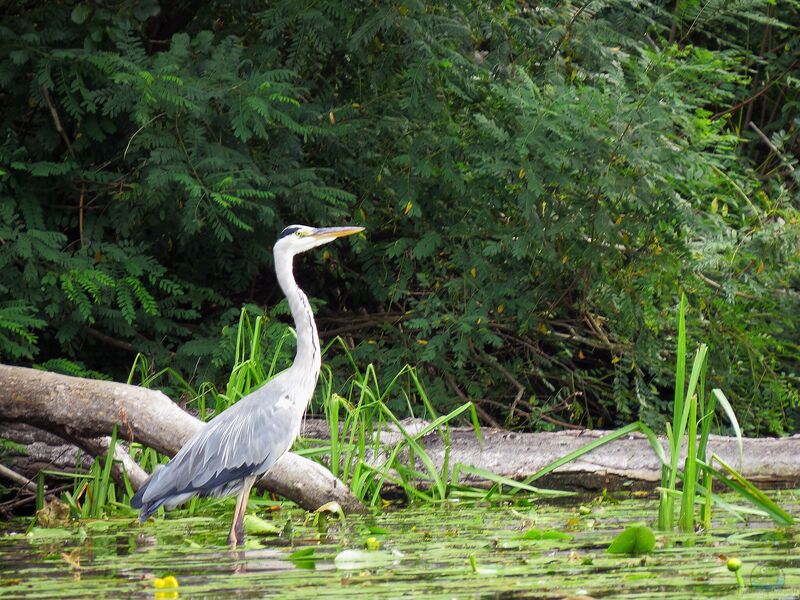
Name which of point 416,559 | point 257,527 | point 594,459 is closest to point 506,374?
point 594,459

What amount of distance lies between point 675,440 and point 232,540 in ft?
5.44

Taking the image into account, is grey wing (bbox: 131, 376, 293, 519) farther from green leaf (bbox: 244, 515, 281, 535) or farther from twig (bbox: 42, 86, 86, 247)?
twig (bbox: 42, 86, 86, 247)

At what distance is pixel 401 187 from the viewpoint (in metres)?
6.90

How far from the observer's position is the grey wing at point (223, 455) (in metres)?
4.61

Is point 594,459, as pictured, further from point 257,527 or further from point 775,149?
point 775,149

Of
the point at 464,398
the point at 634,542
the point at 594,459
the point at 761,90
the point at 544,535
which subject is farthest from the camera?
the point at 761,90

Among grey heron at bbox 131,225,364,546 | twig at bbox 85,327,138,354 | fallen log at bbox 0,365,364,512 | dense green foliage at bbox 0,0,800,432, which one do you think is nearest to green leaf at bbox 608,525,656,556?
grey heron at bbox 131,225,364,546

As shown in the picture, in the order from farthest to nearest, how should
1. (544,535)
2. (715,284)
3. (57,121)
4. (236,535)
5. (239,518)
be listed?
1. (715,284)
2. (57,121)
3. (239,518)
4. (236,535)
5. (544,535)

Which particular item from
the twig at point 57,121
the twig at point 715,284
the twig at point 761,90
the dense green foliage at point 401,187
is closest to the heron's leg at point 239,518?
the dense green foliage at point 401,187

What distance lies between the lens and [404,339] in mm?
7441

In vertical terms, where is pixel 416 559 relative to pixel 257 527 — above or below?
above

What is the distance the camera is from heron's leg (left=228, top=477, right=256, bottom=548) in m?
4.25

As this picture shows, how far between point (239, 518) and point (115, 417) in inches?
33.0

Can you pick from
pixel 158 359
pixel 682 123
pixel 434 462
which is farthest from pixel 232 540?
pixel 682 123
